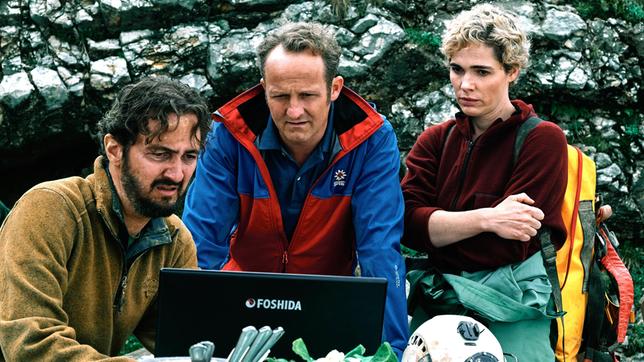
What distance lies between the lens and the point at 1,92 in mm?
6574

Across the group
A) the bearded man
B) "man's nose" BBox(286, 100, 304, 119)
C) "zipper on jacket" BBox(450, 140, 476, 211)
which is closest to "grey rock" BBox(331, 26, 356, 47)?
"zipper on jacket" BBox(450, 140, 476, 211)

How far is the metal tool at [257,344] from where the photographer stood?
2119 millimetres

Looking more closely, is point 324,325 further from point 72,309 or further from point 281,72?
point 281,72

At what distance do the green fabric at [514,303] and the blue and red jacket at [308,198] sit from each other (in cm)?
33

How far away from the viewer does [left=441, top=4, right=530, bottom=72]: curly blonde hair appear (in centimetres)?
364

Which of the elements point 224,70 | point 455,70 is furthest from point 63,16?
point 455,70

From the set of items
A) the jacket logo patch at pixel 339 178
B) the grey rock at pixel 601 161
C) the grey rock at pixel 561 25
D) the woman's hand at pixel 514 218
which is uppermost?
the grey rock at pixel 561 25

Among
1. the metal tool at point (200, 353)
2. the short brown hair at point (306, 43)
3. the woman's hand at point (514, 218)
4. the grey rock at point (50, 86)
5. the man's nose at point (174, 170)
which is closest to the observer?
the metal tool at point (200, 353)

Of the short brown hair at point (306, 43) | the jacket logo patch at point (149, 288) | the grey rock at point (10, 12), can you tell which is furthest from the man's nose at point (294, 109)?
the grey rock at point (10, 12)

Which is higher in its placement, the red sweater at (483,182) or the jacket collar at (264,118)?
the jacket collar at (264,118)

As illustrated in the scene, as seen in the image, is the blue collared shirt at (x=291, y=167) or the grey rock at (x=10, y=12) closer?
the blue collared shirt at (x=291, y=167)

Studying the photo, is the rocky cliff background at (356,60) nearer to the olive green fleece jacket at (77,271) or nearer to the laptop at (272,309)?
the olive green fleece jacket at (77,271)

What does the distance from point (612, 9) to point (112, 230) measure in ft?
19.1

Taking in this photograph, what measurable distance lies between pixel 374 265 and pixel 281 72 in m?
1.01
